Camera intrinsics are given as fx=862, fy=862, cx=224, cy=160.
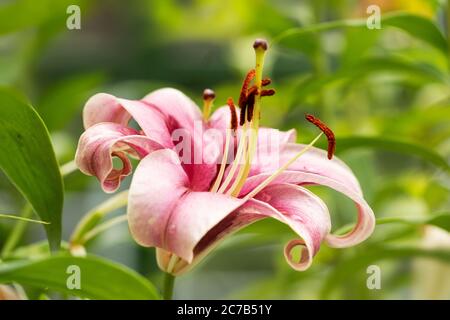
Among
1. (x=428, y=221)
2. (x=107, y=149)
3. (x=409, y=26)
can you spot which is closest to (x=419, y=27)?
(x=409, y=26)

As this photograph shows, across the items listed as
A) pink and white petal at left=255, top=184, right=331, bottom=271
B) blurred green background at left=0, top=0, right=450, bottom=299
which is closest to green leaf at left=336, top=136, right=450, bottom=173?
blurred green background at left=0, top=0, right=450, bottom=299

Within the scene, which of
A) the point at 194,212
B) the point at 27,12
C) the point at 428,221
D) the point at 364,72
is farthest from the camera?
the point at 27,12

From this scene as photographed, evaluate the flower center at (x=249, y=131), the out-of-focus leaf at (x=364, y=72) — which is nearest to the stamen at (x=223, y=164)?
the flower center at (x=249, y=131)

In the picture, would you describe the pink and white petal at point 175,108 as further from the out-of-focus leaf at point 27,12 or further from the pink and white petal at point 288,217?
the out-of-focus leaf at point 27,12

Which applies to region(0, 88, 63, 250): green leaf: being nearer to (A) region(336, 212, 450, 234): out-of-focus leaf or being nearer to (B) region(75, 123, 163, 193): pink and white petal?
(B) region(75, 123, 163, 193): pink and white petal

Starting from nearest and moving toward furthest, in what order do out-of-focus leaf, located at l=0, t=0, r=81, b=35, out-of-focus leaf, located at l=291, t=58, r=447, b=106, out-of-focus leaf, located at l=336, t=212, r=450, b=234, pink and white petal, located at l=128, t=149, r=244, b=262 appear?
pink and white petal, located at l=128, t=149, r=244, b=262
out-of-focus leaf, located at l=336, t=212, r=450, b=234
out-of-focus leaf, located at l=291, t=58, r=447, b=106
out-of-focus leaf, located at l=0, t=0, r=81, b=35

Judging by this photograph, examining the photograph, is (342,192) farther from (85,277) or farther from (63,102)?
(63,102)
